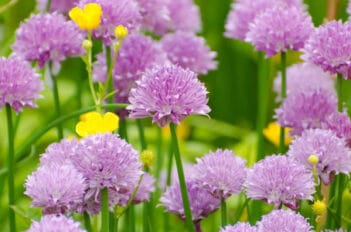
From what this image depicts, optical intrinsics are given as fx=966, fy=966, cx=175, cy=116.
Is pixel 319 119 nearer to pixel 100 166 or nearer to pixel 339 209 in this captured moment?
pixel 339 209

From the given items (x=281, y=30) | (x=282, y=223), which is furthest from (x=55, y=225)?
(x=281, y=30)

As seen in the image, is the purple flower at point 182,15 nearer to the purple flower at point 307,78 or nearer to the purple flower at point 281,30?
the purple flower at point 307,78

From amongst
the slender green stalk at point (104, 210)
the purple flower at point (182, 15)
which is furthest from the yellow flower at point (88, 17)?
the purple flower at point (182, 15)

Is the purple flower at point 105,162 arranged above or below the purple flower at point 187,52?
below

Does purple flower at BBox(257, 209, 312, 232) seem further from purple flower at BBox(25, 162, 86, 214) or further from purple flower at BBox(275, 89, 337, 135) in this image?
purple flower at BBox(275, 89, 337, 135)

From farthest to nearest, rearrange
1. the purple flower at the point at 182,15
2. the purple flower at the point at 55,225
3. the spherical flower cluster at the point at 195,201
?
the purple flower at the point at 182,15 < the spherical flower cluster at the point at 195,201 < the purple flower at the point at 55,225

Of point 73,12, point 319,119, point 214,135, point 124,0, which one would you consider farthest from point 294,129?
point 214,135
